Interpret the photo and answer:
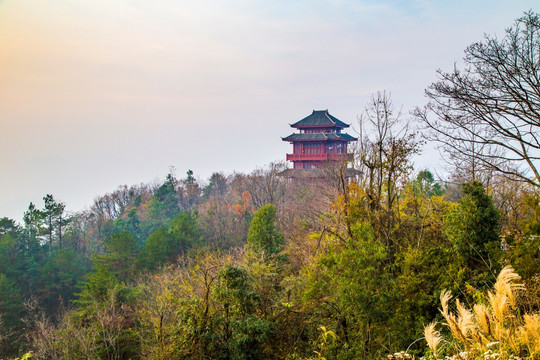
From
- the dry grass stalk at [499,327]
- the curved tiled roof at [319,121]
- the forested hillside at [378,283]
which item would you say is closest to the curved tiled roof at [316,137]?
the curved tiled roof at [319,121]

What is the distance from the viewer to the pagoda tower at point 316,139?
1291 inches

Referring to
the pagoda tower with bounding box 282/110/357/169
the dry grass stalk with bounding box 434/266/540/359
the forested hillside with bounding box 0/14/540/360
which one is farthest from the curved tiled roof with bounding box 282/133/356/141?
the dry grass stalk with bounding box 434/266/540/359

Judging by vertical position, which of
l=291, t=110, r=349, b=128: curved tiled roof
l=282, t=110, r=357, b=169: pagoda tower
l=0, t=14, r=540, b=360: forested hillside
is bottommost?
l=0, t=14, r=540, b=360: forested hillside

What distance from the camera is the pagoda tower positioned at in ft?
108

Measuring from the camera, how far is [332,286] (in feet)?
26.2

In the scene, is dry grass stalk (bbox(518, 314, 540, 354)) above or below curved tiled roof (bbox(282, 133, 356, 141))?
below

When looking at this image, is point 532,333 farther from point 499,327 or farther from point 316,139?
point 316,139

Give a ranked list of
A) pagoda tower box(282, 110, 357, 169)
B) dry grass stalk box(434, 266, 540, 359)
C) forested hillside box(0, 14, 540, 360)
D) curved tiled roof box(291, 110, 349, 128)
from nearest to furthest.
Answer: dry grass stalk box(434, 266, 540, 359) < forested hillside box(0, 14, 540, 360) < pagoda tower box(282, 110, 357, 169) < curved tiled roof box(291, 110, 349, 128)

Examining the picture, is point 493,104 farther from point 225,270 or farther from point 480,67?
point 225,270

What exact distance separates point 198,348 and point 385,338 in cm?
327

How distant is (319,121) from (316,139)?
1.65 metres

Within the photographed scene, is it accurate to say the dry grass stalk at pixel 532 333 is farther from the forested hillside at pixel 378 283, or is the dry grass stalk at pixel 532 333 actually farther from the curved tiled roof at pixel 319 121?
the curved tiled roof at pixel 319 121

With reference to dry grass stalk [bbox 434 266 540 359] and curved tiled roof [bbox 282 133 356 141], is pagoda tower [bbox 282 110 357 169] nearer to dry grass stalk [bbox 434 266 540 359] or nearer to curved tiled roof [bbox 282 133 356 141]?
curved tiled roof [bbox 282 133 356 141]

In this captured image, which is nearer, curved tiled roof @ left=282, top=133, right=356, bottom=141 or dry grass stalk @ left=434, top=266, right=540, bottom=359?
dry grass stalk @ left=434, top=266, right=540, bottom=359
